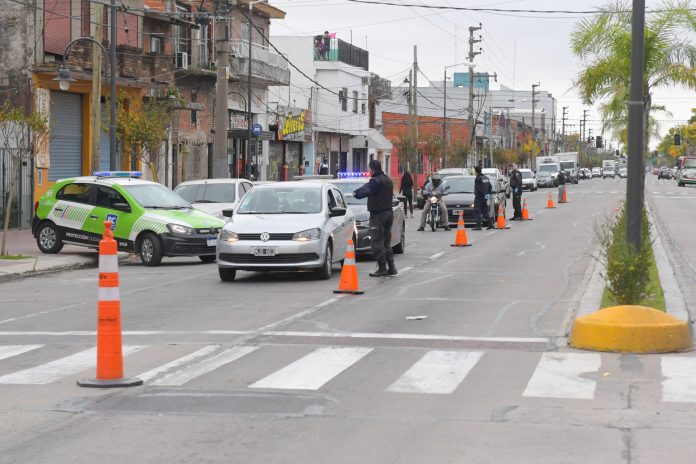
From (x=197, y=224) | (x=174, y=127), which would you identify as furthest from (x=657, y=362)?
(x=174, y=127)

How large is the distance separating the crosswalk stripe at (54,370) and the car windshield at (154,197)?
12338 mm

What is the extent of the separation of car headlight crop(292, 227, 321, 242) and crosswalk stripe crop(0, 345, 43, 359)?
23.0 ft

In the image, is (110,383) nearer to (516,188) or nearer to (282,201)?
(282,201)

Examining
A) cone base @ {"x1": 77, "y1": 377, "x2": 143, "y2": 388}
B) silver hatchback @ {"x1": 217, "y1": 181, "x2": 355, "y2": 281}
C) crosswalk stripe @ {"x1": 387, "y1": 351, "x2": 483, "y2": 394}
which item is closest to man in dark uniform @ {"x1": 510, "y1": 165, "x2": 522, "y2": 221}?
silver hatchback @ {"x1": 217, "y1": 181, "x2": 355, "y2": 281}

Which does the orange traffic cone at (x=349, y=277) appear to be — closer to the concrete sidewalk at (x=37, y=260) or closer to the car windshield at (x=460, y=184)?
the concrete sidewalk at (x=37, y=260)

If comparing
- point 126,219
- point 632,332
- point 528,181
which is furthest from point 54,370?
point 528,181

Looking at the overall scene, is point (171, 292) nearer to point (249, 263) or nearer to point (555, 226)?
point (249, 263)

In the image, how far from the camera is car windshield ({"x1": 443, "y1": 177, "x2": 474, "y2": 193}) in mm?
37625

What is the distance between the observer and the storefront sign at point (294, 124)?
60.8 meters

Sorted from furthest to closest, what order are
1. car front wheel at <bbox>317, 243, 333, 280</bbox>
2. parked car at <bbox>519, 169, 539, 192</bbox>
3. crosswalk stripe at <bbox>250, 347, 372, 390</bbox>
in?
parked car at <bbox>519, 169, 539, 192</bbox> → car front wheel at <bbox>317, 243, 333, 280</bbox> → crosswalk stripe at <bbox>250, 347, 372, 390</bbox>

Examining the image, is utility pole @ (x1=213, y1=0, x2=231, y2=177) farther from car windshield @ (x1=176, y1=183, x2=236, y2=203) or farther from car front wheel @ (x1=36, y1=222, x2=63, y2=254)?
car front wheel @ (x1=36, y1=222, x2=63, y2=254)

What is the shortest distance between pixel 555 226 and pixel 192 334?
2574 cm

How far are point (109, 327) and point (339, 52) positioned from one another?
225ft

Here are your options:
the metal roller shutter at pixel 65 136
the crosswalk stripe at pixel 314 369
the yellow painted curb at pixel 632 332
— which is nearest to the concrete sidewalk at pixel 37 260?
the metal roller shutter at pixel 65 136
